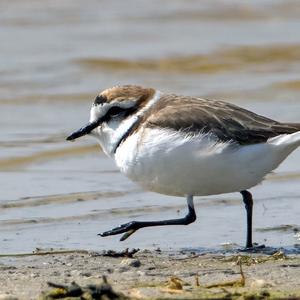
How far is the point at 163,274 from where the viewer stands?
18.5 ft

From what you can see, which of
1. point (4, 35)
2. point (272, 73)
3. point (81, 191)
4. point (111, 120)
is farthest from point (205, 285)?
point (4, 35)

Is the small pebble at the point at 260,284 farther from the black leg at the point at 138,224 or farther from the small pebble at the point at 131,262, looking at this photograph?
the black leg at the point at 138,224

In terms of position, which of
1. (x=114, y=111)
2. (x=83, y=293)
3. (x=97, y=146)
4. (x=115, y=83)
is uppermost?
(x=114, y=111)

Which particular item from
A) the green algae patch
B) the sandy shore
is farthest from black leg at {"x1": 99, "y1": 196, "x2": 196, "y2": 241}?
the green algae patch

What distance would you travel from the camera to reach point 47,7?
52.5ft

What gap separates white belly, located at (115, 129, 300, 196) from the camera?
245 inches

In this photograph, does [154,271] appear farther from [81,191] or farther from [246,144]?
[81,191]

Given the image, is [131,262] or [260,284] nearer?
[260,284]

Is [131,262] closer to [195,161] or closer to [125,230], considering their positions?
[125,230]

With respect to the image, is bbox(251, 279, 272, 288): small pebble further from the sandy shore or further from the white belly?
the white belly

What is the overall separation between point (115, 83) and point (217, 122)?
19.6 ft

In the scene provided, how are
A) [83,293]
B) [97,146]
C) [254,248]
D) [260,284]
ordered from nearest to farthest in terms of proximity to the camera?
[83,293] → [260,284] → [254,248] → [97,146]

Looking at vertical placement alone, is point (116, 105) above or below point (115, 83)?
above

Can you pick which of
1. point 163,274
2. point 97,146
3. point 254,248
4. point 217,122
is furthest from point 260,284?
point 97,146
